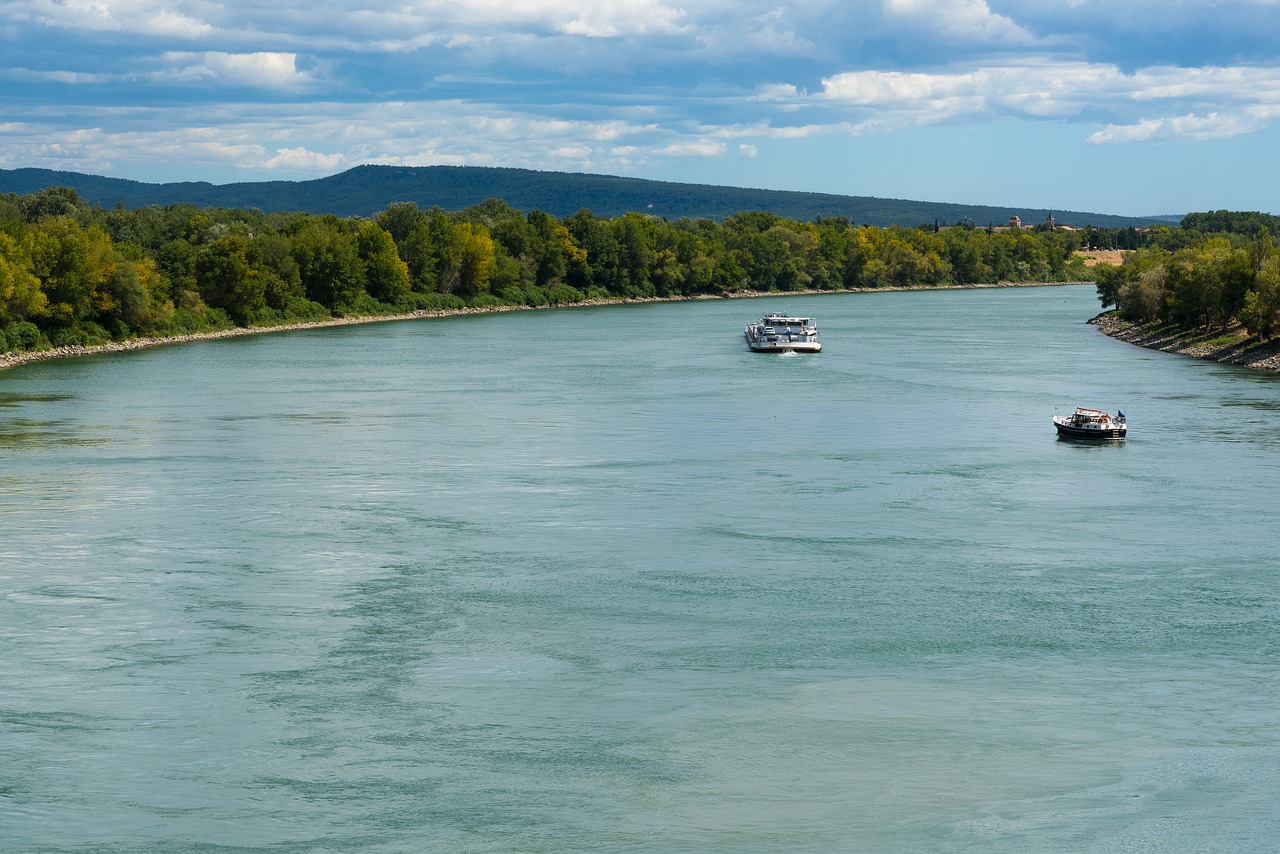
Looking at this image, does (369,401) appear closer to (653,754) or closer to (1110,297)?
(653,754)

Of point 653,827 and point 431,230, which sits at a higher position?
point 431,230

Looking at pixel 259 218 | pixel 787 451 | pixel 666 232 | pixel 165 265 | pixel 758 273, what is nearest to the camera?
pixel 787 451

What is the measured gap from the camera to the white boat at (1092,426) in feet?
130

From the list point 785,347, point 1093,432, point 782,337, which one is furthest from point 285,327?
point 1093,432

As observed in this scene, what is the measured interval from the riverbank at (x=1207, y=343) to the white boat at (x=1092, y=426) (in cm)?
2326

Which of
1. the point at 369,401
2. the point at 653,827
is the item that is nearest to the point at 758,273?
the point at 369,401

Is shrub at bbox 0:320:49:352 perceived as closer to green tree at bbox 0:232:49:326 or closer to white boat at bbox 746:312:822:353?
green tree at bbox 0:232:49:326

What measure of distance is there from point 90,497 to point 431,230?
3378 inches

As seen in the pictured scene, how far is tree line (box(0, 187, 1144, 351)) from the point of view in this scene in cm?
7050

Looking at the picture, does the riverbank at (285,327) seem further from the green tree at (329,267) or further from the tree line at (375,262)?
the green tree at (329,267)

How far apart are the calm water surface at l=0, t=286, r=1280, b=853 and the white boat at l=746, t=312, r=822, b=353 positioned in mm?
30476

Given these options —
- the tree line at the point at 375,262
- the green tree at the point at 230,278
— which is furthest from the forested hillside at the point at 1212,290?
the green tree at the point at 230,278

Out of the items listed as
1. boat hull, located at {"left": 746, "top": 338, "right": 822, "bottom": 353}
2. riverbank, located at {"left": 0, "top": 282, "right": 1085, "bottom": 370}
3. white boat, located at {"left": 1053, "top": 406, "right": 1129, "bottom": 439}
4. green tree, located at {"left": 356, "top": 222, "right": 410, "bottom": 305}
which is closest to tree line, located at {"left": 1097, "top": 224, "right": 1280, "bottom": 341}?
boat hull, located at {"left": 746, "top": 338, "right": 822, "bottom": 353}

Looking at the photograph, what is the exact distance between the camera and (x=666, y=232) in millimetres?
141750
